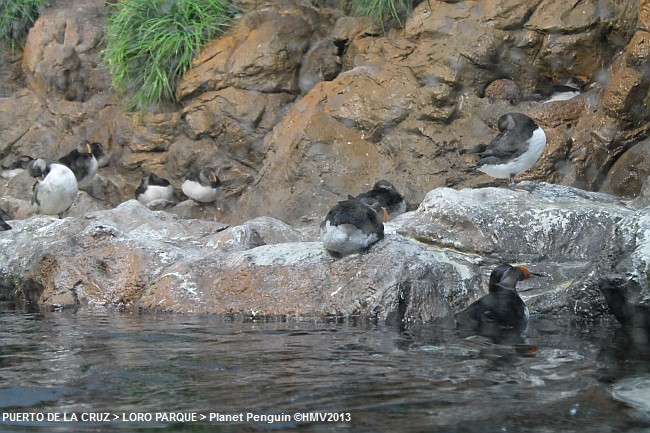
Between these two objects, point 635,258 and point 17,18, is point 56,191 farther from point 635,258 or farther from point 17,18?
point 635,258

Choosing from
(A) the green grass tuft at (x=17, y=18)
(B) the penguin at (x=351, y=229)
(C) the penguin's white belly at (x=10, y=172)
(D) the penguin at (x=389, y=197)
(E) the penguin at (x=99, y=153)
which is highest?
(A) the green grass tuft at (x=17, y=18)

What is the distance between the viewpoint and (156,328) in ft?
21.2

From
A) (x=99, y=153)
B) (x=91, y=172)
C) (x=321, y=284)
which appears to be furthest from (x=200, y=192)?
(x=321, y=284)

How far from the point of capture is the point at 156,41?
1300 cm

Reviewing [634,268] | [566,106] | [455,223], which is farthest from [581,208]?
[566,106]

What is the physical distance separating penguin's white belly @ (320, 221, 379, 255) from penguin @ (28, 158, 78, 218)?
5.59 m

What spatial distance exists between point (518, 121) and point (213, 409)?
19.8 ft

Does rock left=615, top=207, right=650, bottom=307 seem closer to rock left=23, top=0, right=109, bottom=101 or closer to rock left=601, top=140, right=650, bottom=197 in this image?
rock left=601, top=140, right=650, bottom=197

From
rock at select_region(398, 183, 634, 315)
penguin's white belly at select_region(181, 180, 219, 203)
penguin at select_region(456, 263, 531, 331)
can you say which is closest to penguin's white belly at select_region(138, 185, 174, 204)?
penguin's white belly at select_region(181, 180, 219, 203)

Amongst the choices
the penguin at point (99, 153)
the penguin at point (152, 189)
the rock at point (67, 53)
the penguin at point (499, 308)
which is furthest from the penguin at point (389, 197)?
the rock at point (67, 53)

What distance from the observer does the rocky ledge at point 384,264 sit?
673 cm

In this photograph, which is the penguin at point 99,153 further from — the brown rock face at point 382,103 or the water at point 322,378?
the water at point 322,378

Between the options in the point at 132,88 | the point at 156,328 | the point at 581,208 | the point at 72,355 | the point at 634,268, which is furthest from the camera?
the point at 132,88

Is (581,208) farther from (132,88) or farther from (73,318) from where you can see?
(132,88)
